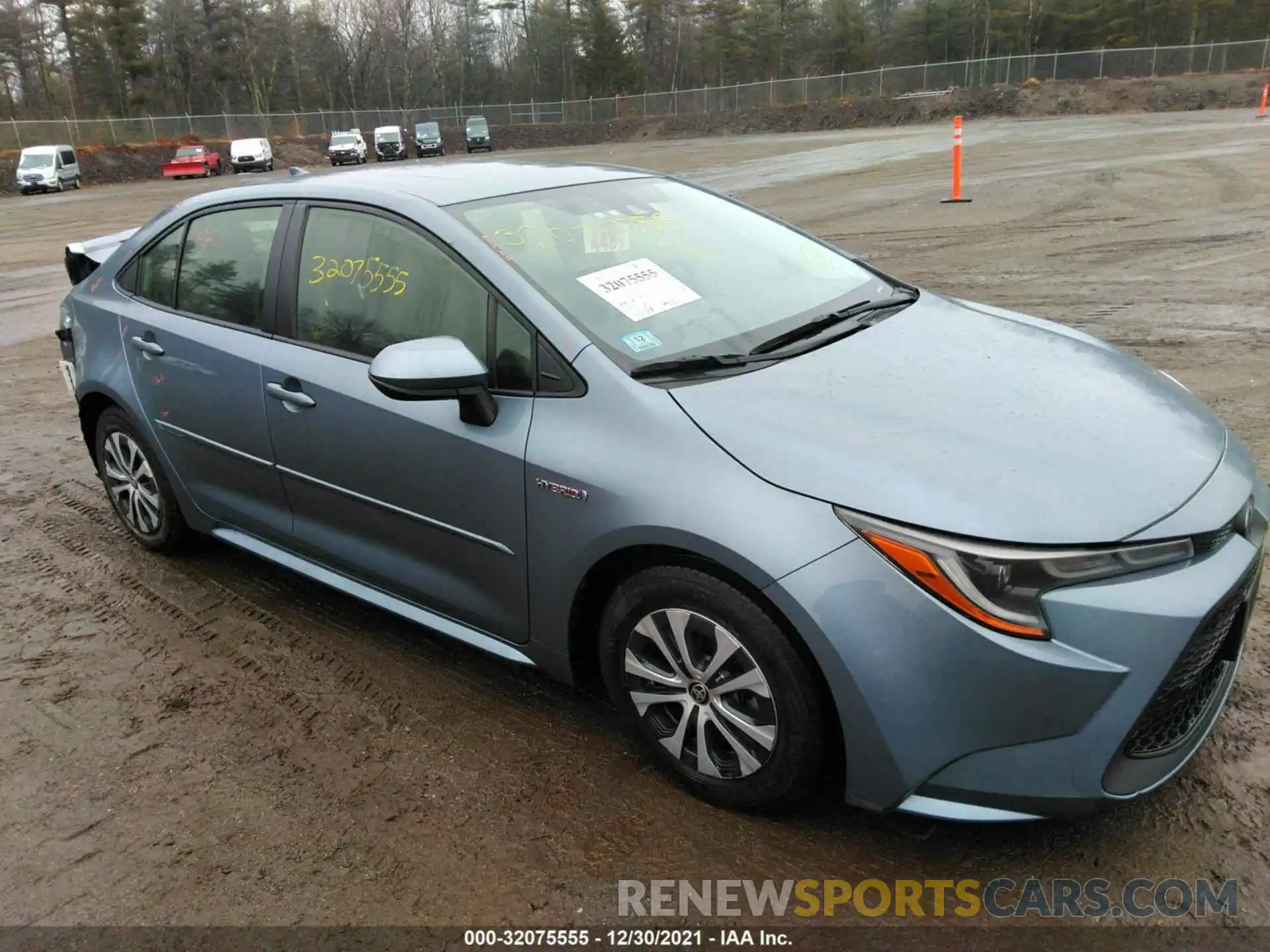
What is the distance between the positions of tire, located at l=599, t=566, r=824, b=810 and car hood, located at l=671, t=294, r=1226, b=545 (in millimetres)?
389

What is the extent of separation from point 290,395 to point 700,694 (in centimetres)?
187

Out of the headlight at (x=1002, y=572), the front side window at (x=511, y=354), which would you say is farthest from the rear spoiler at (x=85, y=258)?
the headlight at (x=1002, y=572)

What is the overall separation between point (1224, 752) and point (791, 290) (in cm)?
195

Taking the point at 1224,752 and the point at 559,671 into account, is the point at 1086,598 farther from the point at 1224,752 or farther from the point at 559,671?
the point at 559,671

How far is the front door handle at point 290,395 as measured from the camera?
3.39 m

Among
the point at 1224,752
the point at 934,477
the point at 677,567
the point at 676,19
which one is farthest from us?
the point at 676,19

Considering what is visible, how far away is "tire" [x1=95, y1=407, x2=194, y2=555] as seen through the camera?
4320mm

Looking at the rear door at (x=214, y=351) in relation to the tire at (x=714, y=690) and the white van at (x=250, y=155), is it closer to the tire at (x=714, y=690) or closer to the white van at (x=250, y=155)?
the tire at (x=714, y=690)

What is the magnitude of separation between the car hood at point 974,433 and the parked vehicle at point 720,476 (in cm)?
1

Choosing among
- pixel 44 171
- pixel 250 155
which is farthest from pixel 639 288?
pixel 250 155

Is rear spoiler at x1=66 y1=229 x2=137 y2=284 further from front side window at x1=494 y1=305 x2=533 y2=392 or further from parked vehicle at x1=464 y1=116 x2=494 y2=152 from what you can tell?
parked vehicle at x1=464 y1=116 x2=494 y2=152

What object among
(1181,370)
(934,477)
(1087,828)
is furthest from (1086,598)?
(1181,370)

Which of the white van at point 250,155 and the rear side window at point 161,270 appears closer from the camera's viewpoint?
the rear side window at point 161,270

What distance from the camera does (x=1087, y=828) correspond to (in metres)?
2.53
